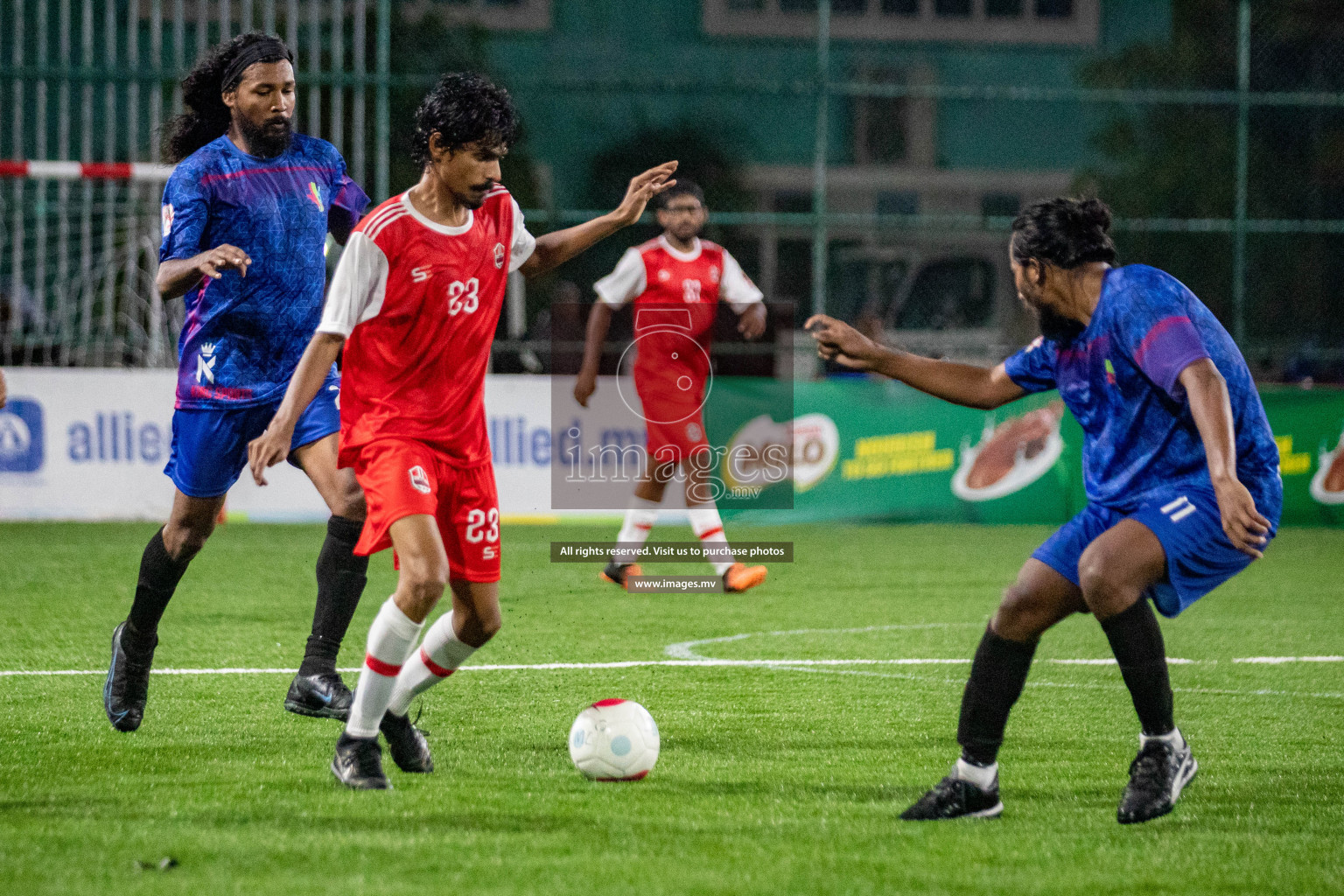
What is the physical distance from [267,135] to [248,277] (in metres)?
0.47

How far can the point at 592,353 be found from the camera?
923 cm

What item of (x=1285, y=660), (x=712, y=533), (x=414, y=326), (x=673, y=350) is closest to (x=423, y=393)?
(x=414, y=326)

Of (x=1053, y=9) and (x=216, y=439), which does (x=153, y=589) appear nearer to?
(x=216, y=439)

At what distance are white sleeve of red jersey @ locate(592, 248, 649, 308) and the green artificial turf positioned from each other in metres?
1.69

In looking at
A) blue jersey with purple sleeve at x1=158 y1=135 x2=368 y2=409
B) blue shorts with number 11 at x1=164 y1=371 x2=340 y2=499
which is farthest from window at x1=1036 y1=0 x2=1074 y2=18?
blue shorts with number 11 at x1=164 y1=371 x2=340 y2=499

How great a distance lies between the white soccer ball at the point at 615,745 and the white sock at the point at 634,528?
4.59 m

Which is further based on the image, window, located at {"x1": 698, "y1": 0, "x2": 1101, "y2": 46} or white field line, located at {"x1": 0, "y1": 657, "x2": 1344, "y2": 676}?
window, located at {"x1": 698, "y1": 0, "x2": 1101, "y2": 46}

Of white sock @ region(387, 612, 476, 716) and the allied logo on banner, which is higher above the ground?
white sock @ region(387, 612, 476, 716)

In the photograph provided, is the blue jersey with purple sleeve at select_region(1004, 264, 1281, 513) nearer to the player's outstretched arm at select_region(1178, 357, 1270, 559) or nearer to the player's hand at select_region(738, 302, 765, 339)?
the player's outstretched arm at select_region(1178, 357, 1270, 559)

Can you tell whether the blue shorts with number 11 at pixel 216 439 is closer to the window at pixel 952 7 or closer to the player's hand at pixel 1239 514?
the player's hand at pixel 1239 514

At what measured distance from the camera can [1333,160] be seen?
59.4ft

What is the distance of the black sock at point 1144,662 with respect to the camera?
4.37m

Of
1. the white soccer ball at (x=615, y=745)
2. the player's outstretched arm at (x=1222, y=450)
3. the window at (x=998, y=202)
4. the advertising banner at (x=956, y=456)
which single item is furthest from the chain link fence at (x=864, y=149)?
the player's outstretched arm at (x=1222, y=450)

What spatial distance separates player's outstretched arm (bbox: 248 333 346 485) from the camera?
4.38 m
